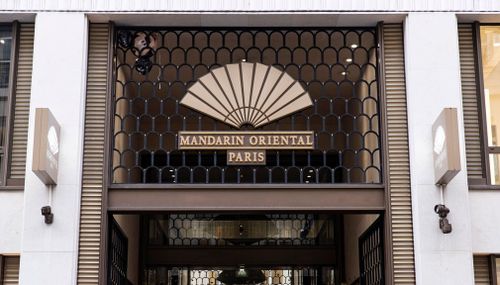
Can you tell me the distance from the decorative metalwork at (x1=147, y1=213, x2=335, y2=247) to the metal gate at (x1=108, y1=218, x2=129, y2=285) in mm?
3230

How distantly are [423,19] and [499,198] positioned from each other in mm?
2796

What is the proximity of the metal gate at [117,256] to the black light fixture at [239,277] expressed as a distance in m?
4.06

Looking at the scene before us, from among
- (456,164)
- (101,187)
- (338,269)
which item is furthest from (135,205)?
(338,269)

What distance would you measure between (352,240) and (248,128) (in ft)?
13.9

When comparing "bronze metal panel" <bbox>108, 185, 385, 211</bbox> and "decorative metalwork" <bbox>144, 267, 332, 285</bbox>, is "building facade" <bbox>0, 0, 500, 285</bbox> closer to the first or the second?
"bronze metal panel" <bbox>108, 185, 385, 211</bbox>

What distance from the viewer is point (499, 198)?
1205cm

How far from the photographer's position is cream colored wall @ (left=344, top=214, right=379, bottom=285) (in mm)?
14768

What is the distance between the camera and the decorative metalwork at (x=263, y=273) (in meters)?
17.8

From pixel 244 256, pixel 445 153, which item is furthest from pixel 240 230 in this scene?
pixel 445 153

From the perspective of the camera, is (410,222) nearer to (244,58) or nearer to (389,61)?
→ (389,61)

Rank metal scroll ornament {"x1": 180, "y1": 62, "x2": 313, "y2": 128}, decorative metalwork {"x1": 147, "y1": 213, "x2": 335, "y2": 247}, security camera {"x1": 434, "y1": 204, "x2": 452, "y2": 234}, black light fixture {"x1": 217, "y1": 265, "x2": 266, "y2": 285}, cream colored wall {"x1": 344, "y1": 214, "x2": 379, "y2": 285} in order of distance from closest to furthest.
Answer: security camera {"x1": 434, "y1": 204, "x2": 452, "y2": 234} → metal scroll ornament {"x1": 180, "y1": 62, "x2": 313, "y2": 128} → cream colored wall {"x1": 344, "y1": 214, "x2": 379, "y2": 285} → decorative metalwork {"x1": 147, "y1": 213, "x2": 335, "y2": 247} → black light fixture {"x1": 217, "y1": 265, "x2": 266, "y2": 285}

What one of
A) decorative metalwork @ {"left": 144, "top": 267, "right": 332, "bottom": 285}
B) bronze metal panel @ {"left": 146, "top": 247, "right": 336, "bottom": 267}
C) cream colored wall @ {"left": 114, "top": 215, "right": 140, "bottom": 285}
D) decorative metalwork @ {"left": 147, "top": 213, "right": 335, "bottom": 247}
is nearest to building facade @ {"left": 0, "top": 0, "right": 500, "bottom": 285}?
cream colored wall @ {"left": 114, "top": 215, "right": 140, "bottom": 285}

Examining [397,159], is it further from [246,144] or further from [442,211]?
[246,144]

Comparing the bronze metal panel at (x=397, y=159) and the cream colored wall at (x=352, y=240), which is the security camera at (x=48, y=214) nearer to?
the bronze metal panel at (x=397, y=159)
